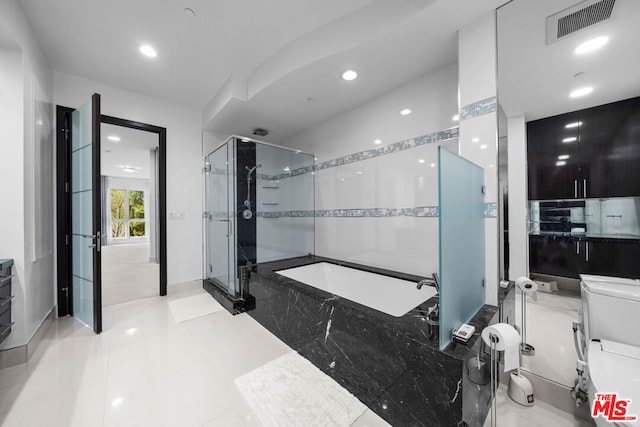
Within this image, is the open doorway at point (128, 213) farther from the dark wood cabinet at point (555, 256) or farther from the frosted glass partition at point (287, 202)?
the dark wood cabinet at point (555, 256)

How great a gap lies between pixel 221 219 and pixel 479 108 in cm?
293

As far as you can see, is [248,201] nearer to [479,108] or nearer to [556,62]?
[479,108]

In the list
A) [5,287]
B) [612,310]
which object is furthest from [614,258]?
[5,287]

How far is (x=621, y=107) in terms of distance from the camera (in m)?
1.08

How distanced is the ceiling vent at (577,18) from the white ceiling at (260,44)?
1.06 feet

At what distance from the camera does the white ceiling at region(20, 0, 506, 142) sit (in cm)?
168

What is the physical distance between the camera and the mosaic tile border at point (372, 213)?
1.51m

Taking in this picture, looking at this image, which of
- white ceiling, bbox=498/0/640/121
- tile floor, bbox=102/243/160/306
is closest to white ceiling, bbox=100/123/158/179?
tile floor, bbox=102/243/160/306

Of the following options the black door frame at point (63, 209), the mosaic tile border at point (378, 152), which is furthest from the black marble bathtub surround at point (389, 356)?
the black door frame at point (63, 209)

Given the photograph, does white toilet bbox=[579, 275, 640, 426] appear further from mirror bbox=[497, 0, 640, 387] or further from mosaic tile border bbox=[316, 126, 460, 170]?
mosaic tile border bbox=[316, 126, 460, 170]

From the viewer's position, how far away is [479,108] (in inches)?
60.1

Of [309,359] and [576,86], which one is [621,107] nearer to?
[576,86]

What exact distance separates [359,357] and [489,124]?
1.64 m

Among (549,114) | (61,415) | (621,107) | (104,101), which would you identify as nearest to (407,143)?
(549,114)
